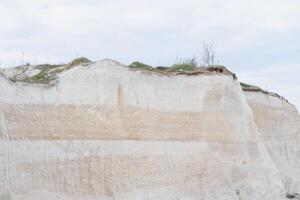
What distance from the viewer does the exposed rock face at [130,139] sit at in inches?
452

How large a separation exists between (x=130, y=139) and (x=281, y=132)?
256 inches

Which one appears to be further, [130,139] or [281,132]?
[281,132]

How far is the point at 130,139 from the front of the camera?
13094mm

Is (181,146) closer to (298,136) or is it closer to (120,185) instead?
(120,185)

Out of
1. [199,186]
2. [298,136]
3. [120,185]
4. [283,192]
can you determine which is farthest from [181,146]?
[298,136]

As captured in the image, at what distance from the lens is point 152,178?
13.3 meters

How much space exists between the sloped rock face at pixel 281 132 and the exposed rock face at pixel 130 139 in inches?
40.7

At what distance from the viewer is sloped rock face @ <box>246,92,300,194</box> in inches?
688

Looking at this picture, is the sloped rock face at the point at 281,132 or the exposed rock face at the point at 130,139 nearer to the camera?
the exposed rock face at the point at 130,139

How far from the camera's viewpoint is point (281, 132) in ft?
59.7

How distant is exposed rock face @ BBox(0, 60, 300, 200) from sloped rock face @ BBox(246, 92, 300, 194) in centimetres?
103

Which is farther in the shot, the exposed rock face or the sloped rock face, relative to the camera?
the sloped rock face

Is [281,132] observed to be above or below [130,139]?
below

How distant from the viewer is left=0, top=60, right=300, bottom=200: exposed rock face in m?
11.5
